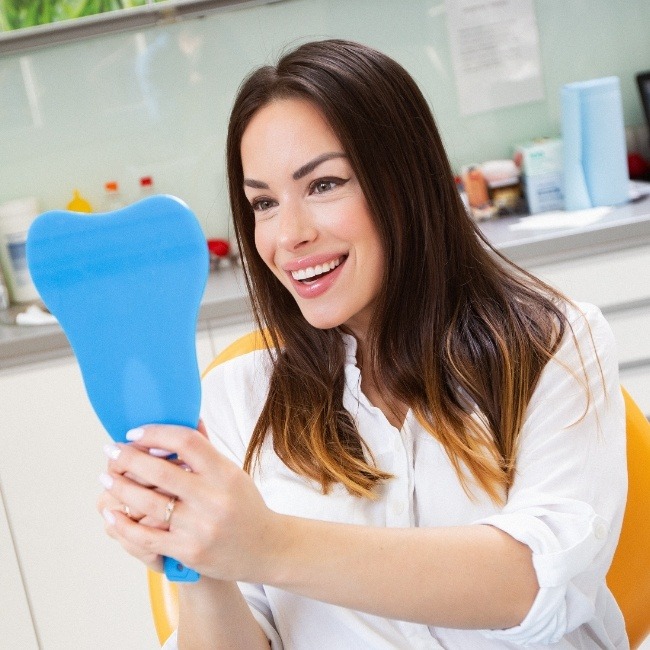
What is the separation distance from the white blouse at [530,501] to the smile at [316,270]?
165 mm

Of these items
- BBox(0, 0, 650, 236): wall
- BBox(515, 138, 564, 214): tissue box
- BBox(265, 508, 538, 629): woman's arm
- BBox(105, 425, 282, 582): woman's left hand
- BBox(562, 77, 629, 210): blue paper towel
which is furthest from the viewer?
BBox(0, 0, 650, 236): wall

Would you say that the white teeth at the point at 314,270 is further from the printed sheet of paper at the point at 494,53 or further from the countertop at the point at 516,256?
the printed sheet of paper at the point at 494,53

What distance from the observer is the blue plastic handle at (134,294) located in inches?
32.0

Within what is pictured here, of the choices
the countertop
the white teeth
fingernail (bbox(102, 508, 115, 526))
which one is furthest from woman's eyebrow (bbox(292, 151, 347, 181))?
the countertop

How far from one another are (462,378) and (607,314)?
1254 millimetres

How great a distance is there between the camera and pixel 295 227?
122 cm

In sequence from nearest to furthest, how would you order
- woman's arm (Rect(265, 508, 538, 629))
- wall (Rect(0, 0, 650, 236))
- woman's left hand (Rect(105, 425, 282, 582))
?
woman's left hand (Rect(105, 425, 282, 582)) → woman's arm (Rect(265, 508, 538, 629)) → wall (Rect(0, 0, 650, 236))

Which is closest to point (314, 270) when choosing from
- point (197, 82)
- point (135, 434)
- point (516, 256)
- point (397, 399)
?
point (397, 399)

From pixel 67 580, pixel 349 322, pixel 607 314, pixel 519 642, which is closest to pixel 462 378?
pixel 349 322

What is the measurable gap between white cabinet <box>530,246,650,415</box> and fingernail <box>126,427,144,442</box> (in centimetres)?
171

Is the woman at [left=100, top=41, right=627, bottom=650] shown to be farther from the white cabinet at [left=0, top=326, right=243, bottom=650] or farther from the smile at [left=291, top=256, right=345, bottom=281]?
the white cabinet at [left=0, top=326, right=243, bottom=650]

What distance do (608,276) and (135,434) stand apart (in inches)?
70.5

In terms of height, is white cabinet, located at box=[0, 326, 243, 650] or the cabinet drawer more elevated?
the cabinet drawer

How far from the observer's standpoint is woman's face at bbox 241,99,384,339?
1229 millimetres
